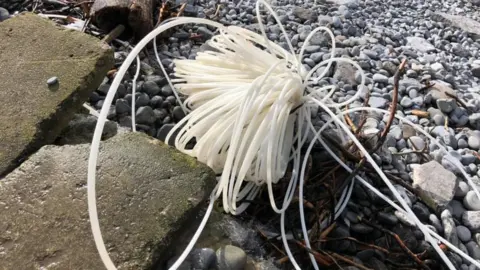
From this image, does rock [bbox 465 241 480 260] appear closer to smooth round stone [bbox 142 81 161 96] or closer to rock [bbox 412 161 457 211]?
rock [bbox 412 161 457 211]

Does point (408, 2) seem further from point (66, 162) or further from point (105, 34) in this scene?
point (66, 162)

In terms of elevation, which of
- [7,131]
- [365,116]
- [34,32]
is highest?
[34,32]

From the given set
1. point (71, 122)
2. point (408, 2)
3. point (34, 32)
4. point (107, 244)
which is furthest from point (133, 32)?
point (408, 2)

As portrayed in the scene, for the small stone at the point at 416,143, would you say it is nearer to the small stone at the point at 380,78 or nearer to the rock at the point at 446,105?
the rock at the point at 446,105

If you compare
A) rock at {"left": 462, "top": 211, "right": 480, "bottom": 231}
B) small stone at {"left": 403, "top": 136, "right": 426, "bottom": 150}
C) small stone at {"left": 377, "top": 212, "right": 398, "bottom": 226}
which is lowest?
rock at {"left": 462, "top": 211, "right": 480, "bottom": 231}

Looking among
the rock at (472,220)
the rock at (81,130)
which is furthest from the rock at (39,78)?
the rock at (472,220)

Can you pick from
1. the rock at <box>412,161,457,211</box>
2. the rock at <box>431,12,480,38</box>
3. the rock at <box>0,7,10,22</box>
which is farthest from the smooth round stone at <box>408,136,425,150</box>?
the rock at <box>0,7,10,22</box>
